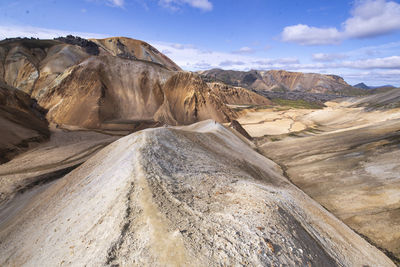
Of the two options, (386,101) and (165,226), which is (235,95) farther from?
(165,226)

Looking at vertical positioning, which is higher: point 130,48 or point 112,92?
point 130,48

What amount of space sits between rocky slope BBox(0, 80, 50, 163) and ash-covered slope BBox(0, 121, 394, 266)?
847cm

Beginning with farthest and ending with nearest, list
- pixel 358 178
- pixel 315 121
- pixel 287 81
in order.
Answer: pixel 287 81 → pixel 315 121 → pixel 358 178

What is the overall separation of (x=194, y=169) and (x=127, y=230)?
3.59 metres

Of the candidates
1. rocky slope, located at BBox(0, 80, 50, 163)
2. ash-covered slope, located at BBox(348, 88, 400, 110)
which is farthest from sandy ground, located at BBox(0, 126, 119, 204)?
ash-covered slope, located at BBox(348, 88, 400, 110)

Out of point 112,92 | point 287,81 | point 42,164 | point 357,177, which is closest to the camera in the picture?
point 357,177

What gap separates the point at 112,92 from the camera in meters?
25.6

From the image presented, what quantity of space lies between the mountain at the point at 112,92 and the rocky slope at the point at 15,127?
3859 mm

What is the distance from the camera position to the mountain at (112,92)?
76.0 feet

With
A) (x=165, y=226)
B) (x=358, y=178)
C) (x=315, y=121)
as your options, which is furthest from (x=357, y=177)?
(x=315, y=121)

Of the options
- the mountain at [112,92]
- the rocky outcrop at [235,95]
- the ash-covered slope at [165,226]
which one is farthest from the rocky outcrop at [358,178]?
the rocky outcrop at [235,95]

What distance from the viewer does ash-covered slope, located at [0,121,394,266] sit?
3.66 meters

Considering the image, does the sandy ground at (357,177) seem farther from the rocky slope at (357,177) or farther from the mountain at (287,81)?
the mountain at (287,81)

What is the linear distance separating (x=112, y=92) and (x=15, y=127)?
11235mm
